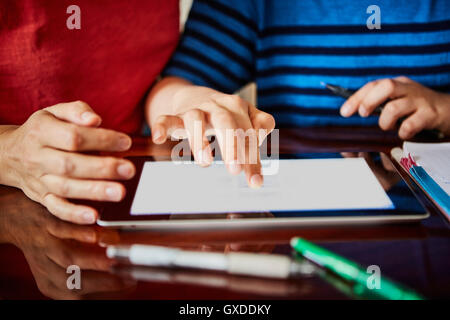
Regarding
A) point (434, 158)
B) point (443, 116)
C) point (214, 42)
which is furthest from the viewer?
point (214, 42)

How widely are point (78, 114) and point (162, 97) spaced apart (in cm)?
31

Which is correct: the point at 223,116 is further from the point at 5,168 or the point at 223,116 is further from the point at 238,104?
the point at 5,168

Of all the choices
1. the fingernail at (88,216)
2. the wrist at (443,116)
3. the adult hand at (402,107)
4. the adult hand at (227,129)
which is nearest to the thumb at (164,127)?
the adult hand at (227,129)

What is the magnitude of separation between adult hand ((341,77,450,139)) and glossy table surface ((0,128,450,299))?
24 cm

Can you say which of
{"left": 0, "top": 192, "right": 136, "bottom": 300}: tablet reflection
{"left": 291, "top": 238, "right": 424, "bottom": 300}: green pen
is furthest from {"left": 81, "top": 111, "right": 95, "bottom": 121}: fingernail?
{"left": 291, "top": 238, "right": 424, "bottom": 300}: green pen

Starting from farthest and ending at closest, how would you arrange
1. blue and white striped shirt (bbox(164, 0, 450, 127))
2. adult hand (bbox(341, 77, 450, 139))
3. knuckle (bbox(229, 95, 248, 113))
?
blue and white striped shirt (bbox(164, 0, 450, 127))
adult hand (bbox(341, 77, 450, 139))
knuckle (bbox(229, 95, 248, 113))

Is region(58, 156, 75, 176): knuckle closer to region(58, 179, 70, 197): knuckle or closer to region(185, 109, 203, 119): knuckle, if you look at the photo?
region(58, 179, 70, 197): knuckle

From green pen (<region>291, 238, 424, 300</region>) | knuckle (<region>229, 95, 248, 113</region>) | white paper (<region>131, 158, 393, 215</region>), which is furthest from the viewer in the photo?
knuckle (<region>229, 95, 248, 113</region>)

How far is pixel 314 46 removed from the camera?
79 cm

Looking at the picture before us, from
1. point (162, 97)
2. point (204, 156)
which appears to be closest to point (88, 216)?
point (204, 156)

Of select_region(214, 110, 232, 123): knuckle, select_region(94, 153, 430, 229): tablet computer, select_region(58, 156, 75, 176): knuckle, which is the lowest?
select_region(94, 153, 430, 229): tablet computer

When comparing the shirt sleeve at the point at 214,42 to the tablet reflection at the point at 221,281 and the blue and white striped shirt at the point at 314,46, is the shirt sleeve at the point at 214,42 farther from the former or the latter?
the tablet reflection at the point at 221,281

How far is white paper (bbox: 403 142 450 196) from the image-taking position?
45 centimetres
